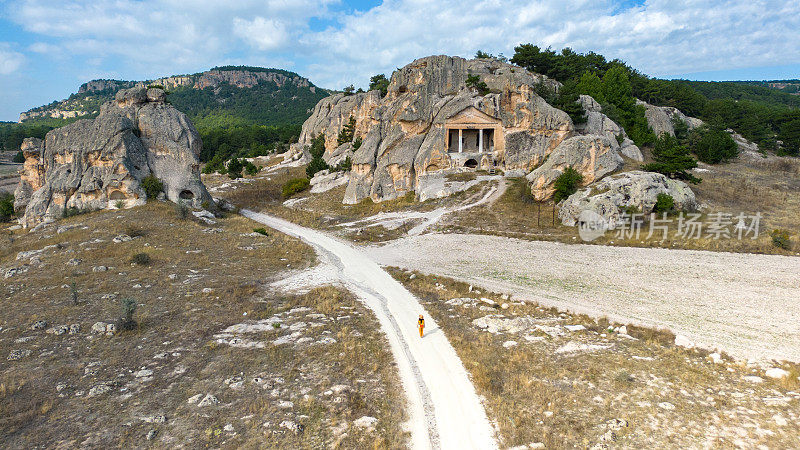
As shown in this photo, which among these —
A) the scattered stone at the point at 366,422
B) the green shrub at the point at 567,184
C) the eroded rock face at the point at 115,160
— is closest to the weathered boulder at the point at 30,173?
the eroded rock face at the point at 115,160

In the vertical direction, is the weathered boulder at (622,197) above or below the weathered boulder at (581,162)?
below

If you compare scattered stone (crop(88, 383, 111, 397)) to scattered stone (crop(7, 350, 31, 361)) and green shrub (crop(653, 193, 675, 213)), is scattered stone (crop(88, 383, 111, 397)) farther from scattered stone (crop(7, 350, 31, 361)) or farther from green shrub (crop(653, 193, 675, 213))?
green shrub (crop(653, 193, 675, 213))

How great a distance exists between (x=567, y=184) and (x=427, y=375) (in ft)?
96.5

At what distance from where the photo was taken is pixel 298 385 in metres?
11.8

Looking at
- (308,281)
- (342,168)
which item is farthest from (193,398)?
(342,168)

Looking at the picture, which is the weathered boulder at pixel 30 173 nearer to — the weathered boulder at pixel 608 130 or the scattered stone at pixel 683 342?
the scattered stone at pixel 683 342

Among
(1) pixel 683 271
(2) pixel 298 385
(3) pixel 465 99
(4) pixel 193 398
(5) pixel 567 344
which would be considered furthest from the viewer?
(3) pixel 465 99

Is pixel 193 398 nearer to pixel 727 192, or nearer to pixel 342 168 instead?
pixel 727 192

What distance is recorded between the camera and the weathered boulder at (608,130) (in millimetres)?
50044

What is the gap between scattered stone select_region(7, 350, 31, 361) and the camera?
12.8 metres

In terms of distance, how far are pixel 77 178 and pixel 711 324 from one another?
182 feet

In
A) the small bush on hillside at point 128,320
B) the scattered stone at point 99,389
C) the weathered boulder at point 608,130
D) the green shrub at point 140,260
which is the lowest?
the scattered stone at point 99,389

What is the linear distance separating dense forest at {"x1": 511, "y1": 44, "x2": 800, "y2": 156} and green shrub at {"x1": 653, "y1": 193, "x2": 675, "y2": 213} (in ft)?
83.9

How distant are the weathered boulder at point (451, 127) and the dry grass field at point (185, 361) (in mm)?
28662
